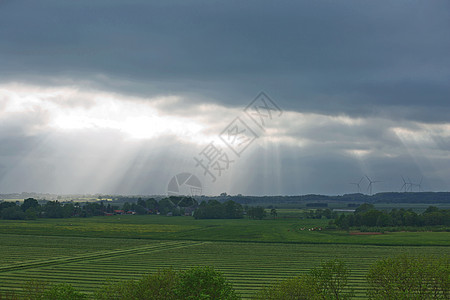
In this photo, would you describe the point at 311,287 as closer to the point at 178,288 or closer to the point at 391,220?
the point at 178,288

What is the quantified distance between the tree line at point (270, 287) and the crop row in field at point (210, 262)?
1608 centimetres

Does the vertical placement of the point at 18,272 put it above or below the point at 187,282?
below

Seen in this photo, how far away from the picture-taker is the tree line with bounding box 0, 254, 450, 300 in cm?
3834

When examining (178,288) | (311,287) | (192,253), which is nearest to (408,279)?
(311,287)

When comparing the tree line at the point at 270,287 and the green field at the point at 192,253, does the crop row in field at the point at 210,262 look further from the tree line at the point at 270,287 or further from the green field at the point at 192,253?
the tree line at the point at 270,287

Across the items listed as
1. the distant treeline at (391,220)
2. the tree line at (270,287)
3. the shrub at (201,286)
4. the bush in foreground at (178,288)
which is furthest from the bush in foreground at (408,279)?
the distant treeline at (391,220)

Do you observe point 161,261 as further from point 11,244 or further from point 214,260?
point 11,244

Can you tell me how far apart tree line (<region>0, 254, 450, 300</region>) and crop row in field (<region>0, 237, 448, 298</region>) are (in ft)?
52.8

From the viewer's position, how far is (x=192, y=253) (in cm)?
10275

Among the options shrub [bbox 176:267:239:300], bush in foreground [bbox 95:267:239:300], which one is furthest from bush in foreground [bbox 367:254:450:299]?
bush in foreground [bbox 95:267:239:300]

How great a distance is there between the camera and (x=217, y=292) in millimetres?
38250

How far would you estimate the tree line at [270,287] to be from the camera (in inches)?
1510

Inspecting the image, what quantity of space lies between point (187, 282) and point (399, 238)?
375 feet

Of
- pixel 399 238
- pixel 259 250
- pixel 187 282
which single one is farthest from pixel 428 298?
pixel 399 238
